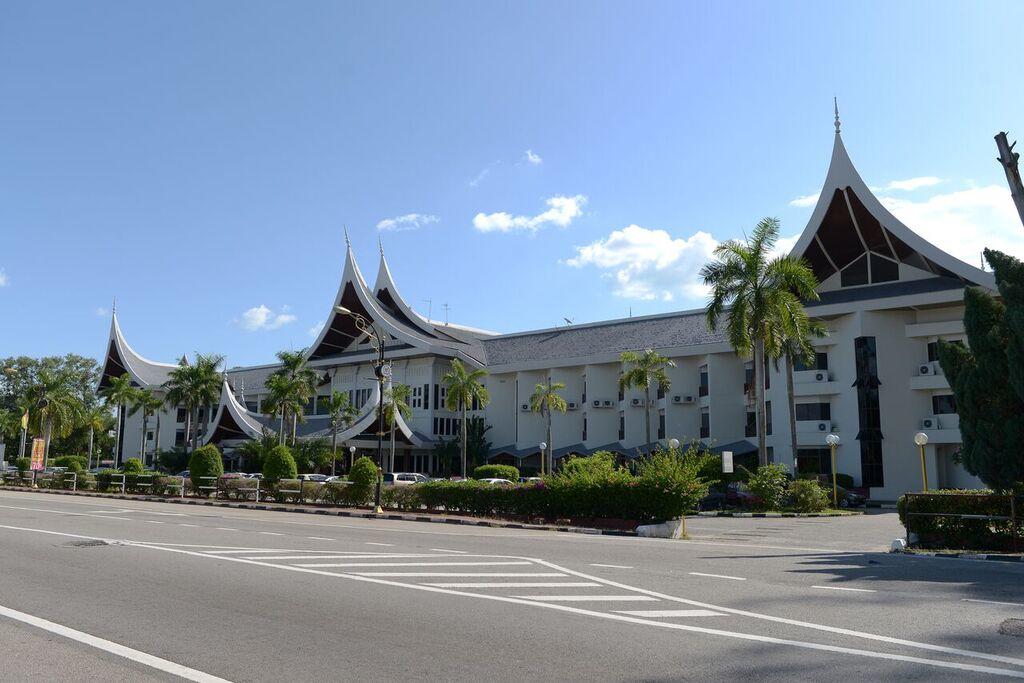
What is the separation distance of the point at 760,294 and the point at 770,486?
7463 mm

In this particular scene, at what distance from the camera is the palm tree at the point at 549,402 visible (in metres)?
48.7

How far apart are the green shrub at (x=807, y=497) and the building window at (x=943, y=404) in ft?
34.5

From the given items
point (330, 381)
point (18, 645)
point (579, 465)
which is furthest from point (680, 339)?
point (18, 645)

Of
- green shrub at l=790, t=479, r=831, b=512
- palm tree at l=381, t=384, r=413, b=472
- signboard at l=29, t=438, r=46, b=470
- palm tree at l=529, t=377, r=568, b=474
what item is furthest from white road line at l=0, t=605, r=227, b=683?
signboard at l=29, t=438, r=46, b=470

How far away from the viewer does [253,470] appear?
57781 mm

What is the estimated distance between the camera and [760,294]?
3059cm

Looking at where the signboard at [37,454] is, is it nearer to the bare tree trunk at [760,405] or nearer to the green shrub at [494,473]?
the green shrub at [494,473]

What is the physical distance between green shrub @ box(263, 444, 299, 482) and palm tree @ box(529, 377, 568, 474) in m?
17.5

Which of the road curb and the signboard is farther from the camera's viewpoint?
the signboard

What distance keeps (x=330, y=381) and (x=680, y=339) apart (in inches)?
1216

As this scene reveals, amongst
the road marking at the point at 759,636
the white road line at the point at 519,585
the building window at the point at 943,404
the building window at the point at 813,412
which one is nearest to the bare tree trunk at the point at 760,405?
the building window at the point at 813,412

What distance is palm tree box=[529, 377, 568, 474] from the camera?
48719 millimetres

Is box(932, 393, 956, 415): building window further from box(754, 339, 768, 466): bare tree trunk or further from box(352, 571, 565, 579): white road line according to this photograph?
box(352, 571, 565, 579): white road line

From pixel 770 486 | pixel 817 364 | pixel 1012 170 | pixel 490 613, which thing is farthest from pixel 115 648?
pixel 817 364
